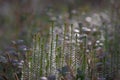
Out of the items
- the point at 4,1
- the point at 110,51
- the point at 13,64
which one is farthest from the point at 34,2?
the point at 13,64

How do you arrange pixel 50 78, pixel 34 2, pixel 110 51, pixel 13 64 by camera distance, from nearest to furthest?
pixel 50 78
pixel 13 64
pixel 110 51
pixel 34 2

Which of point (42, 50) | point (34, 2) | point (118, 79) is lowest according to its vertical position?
point (118, 79)

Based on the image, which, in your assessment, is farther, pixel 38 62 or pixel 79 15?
pixel 79 15

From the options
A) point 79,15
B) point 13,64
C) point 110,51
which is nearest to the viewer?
point 13,64

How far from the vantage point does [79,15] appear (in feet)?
15.7

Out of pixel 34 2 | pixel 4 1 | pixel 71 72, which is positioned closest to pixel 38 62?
pixel 71 72

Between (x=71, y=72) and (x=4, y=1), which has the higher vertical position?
(x=4, y=1)

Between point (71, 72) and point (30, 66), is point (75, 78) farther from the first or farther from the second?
point (30, 66)

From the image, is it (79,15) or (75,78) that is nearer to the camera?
(75,78)

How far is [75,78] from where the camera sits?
2.46 metres

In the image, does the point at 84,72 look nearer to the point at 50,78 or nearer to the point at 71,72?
the point at 71,72

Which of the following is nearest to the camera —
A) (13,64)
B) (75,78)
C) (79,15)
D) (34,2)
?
(75,78)

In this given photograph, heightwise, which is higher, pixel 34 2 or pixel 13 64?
pixel 34 2

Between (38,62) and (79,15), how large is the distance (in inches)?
89.9
